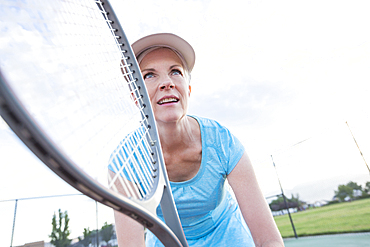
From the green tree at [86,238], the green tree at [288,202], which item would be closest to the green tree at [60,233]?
the green tree at [86,238]

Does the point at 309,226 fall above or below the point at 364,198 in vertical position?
below

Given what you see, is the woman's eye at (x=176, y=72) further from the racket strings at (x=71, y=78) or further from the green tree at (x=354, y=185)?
the green tree at (x=354, y=185)

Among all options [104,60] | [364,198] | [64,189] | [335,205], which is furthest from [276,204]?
[104,60]

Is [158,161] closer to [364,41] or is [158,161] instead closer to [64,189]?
[64,189]

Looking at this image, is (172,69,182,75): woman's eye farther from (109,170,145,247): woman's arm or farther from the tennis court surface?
the tennis court surface

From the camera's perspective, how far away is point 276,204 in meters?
5.21

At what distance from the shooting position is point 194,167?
119 centimetres

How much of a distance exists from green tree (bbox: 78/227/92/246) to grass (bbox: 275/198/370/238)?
4259mm

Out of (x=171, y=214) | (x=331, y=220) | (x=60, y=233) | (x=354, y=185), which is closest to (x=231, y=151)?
(x=171, y=214)

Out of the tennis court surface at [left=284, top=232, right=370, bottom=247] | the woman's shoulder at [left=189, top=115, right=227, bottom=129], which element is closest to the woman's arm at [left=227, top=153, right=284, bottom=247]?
the woman's shoulder at [left=189, top=115, right=227, bottom=129]

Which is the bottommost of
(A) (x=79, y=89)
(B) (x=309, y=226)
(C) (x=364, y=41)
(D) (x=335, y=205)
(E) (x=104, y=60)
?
(B) (x=309, y=226)

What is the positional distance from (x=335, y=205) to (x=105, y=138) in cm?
601

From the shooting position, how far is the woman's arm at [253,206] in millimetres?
968

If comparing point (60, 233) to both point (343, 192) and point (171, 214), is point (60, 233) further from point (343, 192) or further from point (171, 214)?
point (343, 192)
